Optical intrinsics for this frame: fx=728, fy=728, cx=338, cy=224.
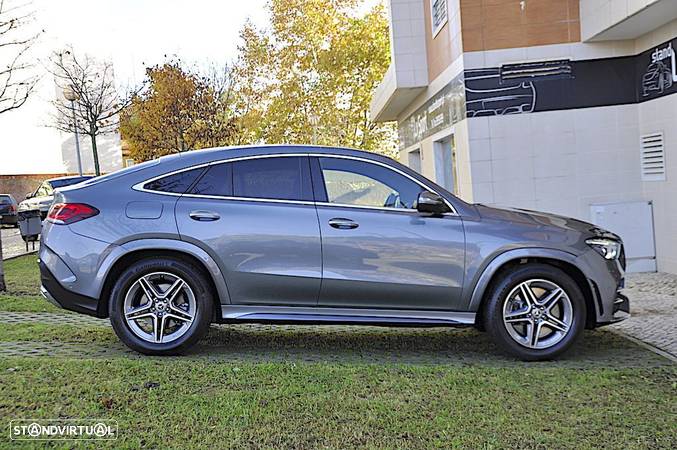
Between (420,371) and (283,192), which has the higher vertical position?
(283,192)

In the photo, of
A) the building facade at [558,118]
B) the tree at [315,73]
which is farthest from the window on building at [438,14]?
the tree at [315,73]

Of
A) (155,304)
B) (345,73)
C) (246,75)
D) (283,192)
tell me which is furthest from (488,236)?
(246,75)

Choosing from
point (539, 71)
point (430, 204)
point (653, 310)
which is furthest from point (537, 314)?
point (539, 71)

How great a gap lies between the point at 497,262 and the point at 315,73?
1143 inches

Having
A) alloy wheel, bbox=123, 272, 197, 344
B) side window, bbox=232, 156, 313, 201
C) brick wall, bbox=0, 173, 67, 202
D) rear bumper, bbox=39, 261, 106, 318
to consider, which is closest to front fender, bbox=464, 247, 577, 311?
side window, bbox=232, 156, 313, 201

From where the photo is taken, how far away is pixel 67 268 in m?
5.67

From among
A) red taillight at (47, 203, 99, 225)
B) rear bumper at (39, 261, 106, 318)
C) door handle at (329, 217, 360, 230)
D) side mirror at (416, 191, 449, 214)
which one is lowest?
rear bumper at (39, 261, 106, 318)

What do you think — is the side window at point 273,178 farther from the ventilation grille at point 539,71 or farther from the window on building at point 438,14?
the window on building at point 438,14

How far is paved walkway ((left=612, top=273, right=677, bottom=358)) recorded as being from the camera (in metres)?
6.58

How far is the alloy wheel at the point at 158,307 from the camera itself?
5.68 m

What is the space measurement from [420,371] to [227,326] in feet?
8.62

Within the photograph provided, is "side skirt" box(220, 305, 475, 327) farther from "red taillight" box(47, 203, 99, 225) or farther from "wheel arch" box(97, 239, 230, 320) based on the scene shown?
"red taillight" box(47, 203, 99, 225)

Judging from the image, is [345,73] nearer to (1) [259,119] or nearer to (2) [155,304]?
(1) [259,119]

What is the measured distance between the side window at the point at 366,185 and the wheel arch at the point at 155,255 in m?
1.11
